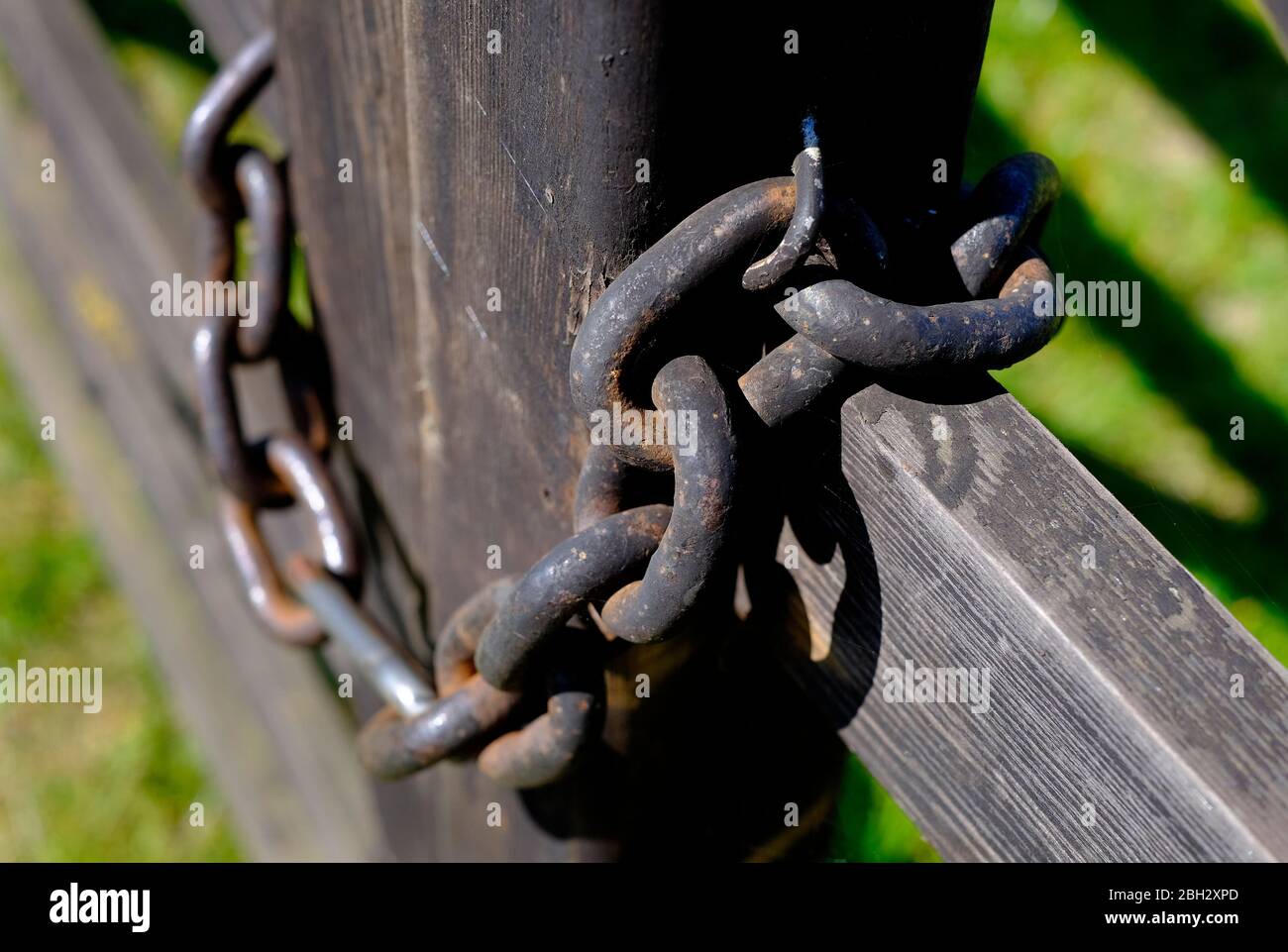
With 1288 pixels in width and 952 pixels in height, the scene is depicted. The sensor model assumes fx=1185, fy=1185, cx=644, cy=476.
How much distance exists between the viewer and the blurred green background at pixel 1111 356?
2.35 metres

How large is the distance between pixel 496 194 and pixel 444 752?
409 millimetres

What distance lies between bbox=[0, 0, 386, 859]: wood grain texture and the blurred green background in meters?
0.40

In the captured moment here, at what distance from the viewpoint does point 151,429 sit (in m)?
1.97

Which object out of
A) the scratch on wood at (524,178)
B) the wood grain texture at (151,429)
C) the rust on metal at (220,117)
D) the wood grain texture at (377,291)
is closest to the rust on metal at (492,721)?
the wood grain texture at (377,291)

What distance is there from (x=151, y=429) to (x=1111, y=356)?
1841 mm

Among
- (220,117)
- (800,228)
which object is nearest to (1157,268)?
(220,117)

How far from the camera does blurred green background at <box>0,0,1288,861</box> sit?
2.35 m

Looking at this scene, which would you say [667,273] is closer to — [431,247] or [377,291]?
[431,247]

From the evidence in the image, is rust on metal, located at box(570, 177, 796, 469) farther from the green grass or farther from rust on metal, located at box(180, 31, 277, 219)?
the green grass

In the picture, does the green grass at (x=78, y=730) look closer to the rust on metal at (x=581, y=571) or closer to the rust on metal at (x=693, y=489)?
the rust on metal at (x=581, y=571)

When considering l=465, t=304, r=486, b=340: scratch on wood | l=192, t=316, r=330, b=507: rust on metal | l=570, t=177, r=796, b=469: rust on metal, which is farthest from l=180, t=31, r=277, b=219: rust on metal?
l=570, t=177, r=796, b=469: rust on metal

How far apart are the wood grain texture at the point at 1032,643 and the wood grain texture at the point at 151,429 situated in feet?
3.59
